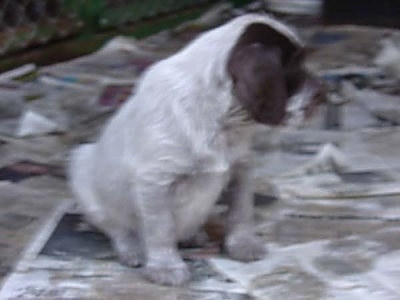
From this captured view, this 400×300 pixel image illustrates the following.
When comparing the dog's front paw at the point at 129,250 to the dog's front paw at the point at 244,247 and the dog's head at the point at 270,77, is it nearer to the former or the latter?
the dog's front paw at the point at 244,247

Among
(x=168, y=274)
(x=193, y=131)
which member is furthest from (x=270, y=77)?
(x=168, y=274)

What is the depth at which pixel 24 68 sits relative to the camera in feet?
9.44

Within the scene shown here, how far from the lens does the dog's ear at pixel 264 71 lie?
4.54ft

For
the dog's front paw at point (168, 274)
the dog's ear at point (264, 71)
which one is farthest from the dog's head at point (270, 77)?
the dog's front paw at point (168, 274)

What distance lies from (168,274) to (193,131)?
23 centimetres

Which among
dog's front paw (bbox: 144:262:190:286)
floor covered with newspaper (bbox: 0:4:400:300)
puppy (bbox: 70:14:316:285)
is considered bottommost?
floor covered with newspaper (bbox: 0:4:400:300)

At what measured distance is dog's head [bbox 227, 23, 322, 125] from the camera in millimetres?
1384

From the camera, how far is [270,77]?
1.38 m

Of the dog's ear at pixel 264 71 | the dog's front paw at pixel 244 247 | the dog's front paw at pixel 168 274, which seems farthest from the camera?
the dog's front paw at pixel 244 247

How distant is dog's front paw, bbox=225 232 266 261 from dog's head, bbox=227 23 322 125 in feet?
0.93

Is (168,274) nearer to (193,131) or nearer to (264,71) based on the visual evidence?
(193,131)

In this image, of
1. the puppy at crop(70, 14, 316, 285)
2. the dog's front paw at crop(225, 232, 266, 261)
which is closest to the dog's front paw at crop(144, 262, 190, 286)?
the puppy at crop(70, 14, 316, 285)

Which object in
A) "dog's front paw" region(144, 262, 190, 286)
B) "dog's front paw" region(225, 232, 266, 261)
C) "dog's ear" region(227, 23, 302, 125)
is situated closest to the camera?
"dog's ear" region(227, 23, 302, 125)

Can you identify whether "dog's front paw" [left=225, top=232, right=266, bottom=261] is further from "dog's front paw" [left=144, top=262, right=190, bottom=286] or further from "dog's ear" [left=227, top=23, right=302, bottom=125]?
"dog's ear" [left=227, top=23, right=302, bottom=125]
